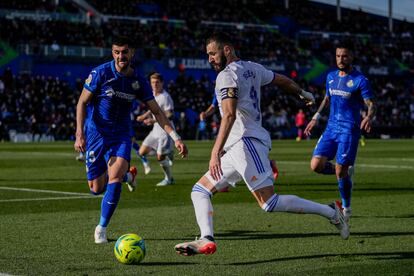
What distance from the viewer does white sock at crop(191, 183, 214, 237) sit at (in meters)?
7.92

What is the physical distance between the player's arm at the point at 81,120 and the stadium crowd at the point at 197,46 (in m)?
37.9

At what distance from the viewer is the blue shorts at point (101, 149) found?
9600 millimetres

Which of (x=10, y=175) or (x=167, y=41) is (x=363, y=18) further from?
(x=10, y=175)

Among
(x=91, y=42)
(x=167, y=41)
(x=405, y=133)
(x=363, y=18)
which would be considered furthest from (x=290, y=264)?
(x=363, y=18)

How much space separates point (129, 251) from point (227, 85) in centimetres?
188

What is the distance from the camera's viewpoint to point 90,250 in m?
8.46

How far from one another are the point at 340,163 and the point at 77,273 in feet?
18.4

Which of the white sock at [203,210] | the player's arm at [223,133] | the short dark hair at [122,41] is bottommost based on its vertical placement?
the white sock at [203,210]

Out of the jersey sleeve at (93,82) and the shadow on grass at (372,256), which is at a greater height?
the jersey sleeve at (93,82)

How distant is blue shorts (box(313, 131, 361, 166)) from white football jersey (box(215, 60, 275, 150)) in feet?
12.3

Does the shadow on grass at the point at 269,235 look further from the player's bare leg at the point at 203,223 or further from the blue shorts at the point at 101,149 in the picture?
the player's bare leg at the point at 203,223

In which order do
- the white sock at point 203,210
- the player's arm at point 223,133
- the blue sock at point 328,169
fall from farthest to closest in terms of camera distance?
the blue sock at point 328,169, the white sock at point 203,210, the player's arm at point 223,133

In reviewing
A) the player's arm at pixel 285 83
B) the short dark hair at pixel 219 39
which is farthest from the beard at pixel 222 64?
the player's arm at pixel 285 83

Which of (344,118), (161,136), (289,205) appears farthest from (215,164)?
(161,136)
